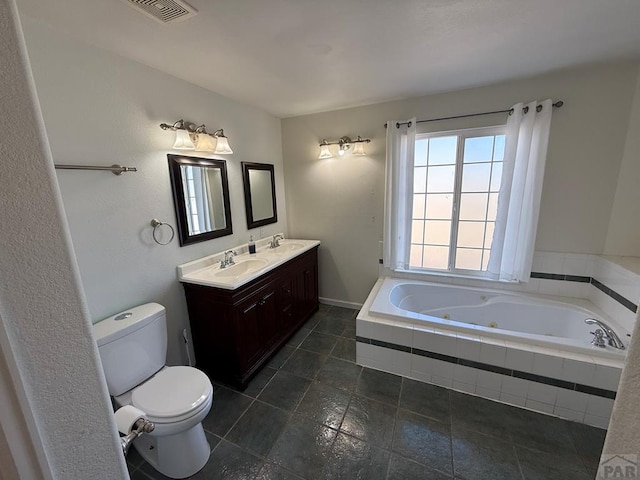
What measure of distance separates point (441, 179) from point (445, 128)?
468 millimetres

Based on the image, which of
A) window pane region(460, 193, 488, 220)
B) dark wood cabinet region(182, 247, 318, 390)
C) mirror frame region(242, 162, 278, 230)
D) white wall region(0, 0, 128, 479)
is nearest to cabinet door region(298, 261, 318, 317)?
dark wood cabinet region(182, 247, 318, 390)

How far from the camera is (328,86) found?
2.15m

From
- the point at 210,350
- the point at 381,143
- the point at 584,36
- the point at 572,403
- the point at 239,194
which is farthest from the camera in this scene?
the point at 381,143

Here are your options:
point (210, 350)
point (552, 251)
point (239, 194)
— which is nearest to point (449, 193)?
point (552, 251)

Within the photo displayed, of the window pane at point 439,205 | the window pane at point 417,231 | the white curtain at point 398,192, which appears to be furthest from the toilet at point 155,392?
the window pane at point 439,205

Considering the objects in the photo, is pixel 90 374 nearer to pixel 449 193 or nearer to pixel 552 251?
pixel 449 193

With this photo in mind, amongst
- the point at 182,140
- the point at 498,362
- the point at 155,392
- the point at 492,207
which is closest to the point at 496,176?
the point at 492,207

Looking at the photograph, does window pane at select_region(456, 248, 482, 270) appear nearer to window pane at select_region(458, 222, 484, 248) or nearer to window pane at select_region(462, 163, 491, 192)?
window pane at select_region(458, 222, 484, 248)

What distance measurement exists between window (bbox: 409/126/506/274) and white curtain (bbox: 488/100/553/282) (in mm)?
115

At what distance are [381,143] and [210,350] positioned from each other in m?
2.47

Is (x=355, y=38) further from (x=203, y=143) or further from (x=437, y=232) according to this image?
(x=437, y=232)

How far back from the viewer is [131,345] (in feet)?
4.84

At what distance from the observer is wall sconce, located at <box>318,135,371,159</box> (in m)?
2.69

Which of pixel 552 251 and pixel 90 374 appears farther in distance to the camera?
pixel 552 251
